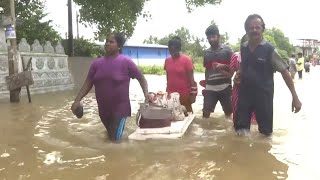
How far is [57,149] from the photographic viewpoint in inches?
215

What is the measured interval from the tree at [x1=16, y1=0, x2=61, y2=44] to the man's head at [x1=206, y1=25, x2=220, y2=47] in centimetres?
1342

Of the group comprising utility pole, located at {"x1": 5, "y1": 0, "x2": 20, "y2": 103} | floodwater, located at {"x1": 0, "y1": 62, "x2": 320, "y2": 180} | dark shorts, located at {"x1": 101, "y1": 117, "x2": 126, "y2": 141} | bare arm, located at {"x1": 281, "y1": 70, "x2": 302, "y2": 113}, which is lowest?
floodwater, located at {"x1": 0, "y1": 62, "x2": 320, "y2": 180}

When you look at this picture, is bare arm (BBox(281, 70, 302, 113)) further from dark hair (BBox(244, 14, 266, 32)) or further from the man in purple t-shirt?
the man in purple t-shirt

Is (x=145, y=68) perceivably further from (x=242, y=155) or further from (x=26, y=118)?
(x=242, y=155)

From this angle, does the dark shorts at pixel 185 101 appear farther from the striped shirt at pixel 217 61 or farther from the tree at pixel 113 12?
the tree at pixel 113 12

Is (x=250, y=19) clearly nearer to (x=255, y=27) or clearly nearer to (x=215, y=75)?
(x=255, y=27)

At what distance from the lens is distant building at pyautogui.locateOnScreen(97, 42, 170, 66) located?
4569 centimetres

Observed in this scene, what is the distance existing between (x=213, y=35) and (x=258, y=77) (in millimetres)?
→ 1686

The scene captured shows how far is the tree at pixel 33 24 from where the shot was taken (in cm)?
1945

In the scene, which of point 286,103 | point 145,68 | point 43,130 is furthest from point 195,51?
point 43,130

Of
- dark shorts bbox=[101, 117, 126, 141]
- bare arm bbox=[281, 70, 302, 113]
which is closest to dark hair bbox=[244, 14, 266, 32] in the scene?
bare arm bbox=[281, 70, 302, 113]

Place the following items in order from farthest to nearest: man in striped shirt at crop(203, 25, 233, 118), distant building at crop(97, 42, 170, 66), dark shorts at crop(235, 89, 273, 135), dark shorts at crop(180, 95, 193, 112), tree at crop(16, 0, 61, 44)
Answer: distant building at crop(97, 42, 170, 66), tree at crop(16, 0, 61, 44), dark shorts at crop(180, 95, 193, 112), man in striped shirt at crop(203, 25, 233, 118), dark shorts at crop(235, 89, 273, 135)

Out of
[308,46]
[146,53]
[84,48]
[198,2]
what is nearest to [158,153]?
[198,2]

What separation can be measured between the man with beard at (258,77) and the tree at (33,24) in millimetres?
14880
